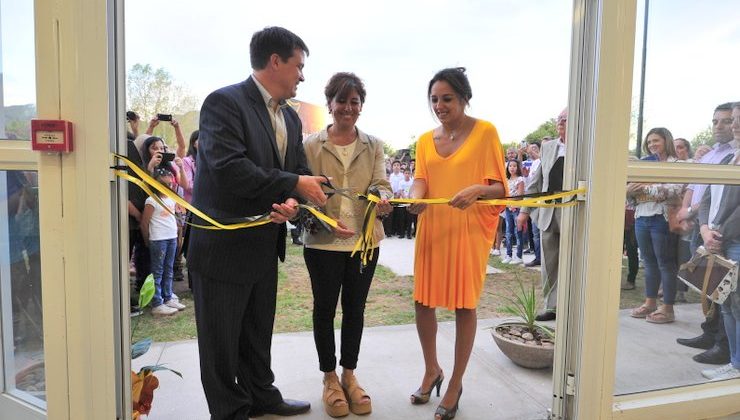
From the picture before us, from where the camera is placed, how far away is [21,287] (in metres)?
1.74

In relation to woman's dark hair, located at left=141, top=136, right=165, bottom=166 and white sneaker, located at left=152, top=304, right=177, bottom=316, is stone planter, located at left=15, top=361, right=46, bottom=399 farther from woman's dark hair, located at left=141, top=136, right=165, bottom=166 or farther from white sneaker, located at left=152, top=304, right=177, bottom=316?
woman's dark hair, located at left=141, top=136, right=165, bottom=166

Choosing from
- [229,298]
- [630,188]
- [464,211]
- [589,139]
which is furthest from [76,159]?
[630,188]

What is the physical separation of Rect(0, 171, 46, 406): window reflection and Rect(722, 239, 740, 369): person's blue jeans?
317 cm

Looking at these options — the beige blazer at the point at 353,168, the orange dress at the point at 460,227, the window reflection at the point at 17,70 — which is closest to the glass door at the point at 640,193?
the orange dress at the point at 460,227

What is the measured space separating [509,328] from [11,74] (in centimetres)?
301

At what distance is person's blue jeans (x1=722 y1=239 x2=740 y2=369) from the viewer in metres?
2.40

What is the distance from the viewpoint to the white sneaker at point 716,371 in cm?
234

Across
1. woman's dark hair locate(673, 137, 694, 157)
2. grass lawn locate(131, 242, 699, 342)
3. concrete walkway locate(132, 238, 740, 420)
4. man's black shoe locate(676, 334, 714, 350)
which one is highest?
woman's dark hair locate(673, 137, 694, 157)

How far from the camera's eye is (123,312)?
5.70 feet

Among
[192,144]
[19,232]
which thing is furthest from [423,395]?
[192,144]

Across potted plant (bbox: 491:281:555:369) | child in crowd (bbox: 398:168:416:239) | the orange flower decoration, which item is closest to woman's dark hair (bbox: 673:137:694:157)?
potted plant (bbox: 491:281:555:369)

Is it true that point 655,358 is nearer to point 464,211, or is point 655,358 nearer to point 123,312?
point 464,211

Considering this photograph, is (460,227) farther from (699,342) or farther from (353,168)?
(699,342)

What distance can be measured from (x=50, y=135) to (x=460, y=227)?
172 centimetres
